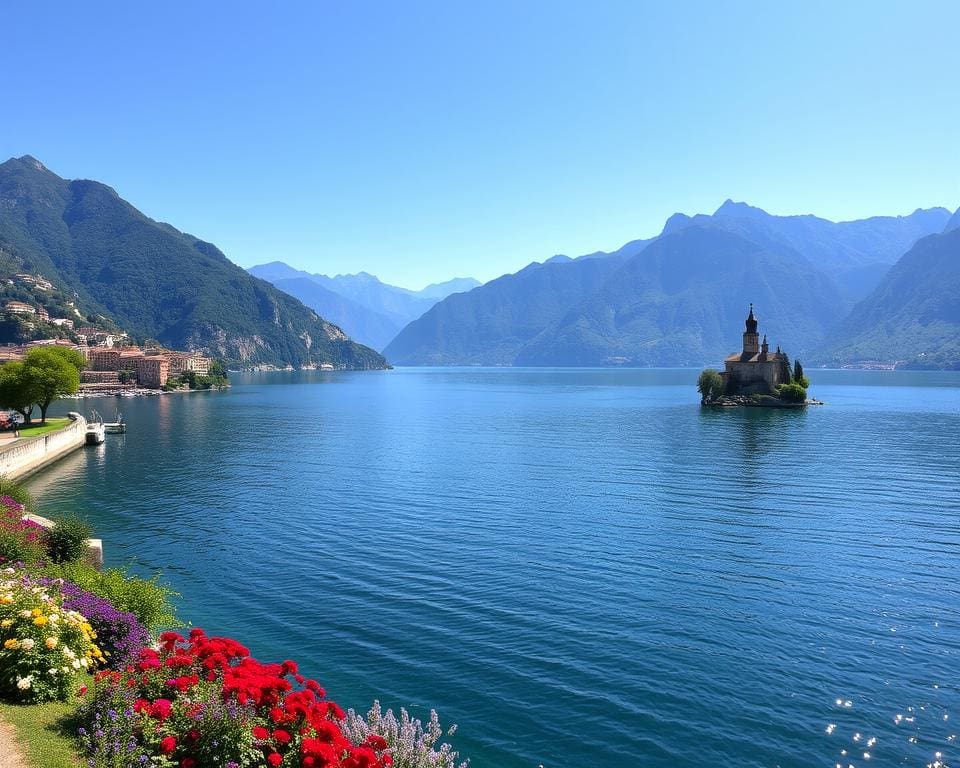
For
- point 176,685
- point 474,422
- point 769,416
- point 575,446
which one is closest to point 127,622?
point 176,685

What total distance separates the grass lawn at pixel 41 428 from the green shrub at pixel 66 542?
2191 inches

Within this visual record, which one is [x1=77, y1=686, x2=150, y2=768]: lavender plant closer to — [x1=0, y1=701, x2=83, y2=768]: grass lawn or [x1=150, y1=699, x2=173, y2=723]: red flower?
[x1=0, y1=701, x2=83, y2=768]: grass lawn

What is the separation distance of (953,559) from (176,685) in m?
32.6

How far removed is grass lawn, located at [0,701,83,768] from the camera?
10.1 metres

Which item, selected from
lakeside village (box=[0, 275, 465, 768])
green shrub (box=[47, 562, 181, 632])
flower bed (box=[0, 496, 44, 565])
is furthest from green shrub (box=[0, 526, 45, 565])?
lakeside village (box=[0, 275, 465, 768])

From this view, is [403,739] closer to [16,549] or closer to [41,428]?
[16,549]

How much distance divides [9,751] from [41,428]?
79084 mm

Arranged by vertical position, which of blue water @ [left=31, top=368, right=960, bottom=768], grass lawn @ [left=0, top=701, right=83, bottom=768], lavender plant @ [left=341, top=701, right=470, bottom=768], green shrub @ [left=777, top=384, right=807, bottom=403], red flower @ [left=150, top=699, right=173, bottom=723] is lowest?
blue water @ [left=31, top=368, right=960, bottom=768]

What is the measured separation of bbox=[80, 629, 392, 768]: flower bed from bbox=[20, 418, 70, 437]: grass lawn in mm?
70409

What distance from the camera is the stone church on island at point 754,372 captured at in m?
137

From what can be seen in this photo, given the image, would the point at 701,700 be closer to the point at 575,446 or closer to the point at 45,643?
the point at 45,643

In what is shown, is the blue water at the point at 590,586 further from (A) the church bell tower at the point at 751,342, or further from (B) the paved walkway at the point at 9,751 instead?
(A) the church bell tower at the point at 751,342

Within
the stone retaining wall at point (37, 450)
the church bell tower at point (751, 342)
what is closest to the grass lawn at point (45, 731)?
the stone retaining wall at point (37, 450)

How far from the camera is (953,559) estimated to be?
2972 centimetres
